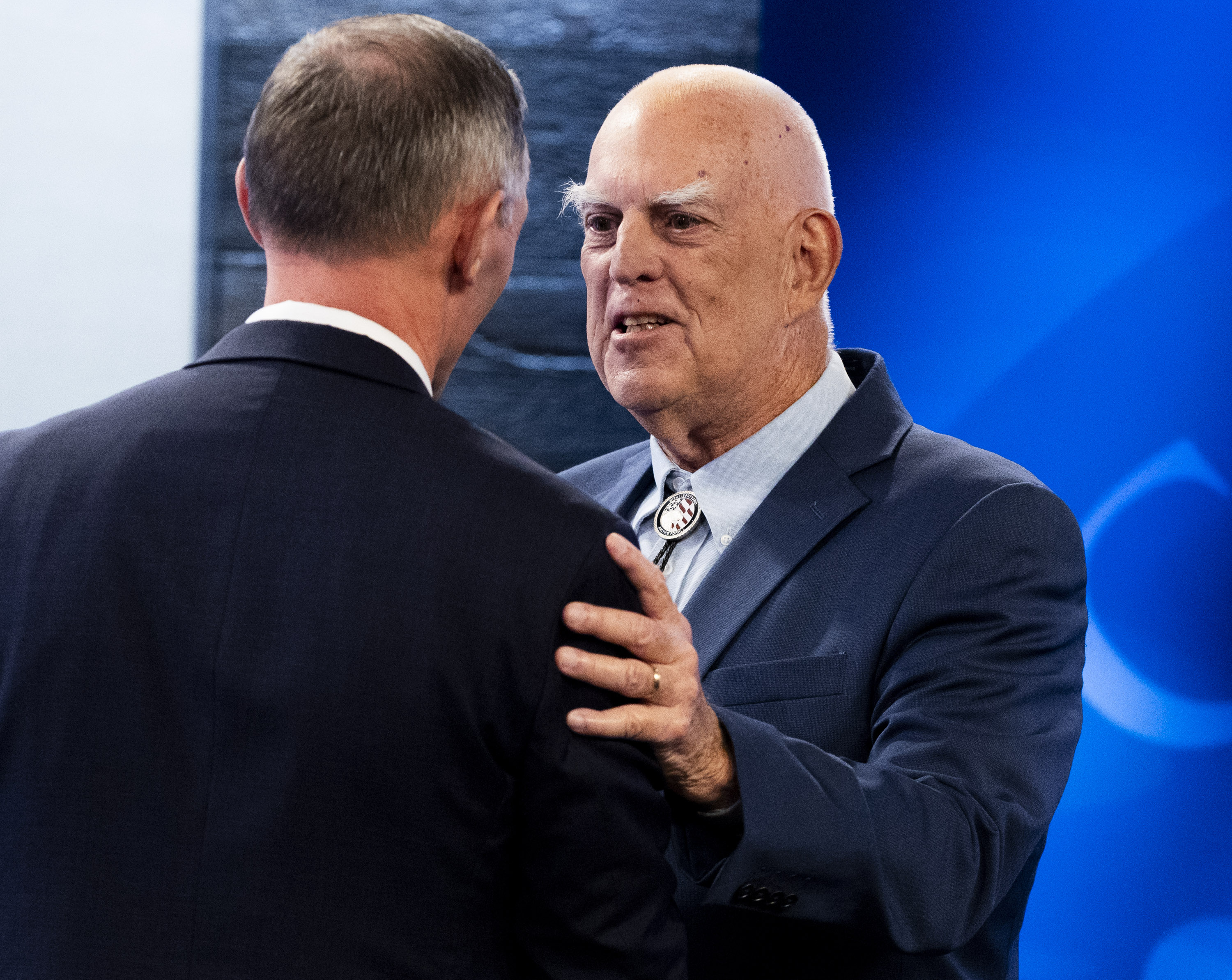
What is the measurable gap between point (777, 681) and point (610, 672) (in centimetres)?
61

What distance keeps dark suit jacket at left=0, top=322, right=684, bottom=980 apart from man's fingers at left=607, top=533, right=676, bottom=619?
0.02 meters

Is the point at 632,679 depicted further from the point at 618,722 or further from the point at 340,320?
the point at 340,320

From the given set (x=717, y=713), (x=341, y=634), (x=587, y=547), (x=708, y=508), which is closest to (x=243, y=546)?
(x=341, y=634)

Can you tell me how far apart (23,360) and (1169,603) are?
268 centimetres

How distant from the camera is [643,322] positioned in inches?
77.3

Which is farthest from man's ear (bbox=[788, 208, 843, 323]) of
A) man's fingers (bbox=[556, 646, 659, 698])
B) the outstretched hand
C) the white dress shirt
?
man's fingers (bbox=[556, 646, 659, 698])

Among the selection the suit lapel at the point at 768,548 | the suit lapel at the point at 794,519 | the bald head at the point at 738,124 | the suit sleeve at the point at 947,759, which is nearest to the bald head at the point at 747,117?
the bald head at the point at 738,124

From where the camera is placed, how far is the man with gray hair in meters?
0.96

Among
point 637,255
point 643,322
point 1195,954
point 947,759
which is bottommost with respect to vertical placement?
point 1195,954

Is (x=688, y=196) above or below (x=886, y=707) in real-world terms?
above

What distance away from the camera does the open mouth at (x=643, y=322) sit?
6.40 feet

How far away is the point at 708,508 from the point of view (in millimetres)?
1877

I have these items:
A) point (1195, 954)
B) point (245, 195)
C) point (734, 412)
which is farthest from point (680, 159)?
point (1195, 954)

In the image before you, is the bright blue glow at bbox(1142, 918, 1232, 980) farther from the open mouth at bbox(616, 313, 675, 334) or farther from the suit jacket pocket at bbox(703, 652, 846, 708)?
the open mouth at bbox(616, 313, 675, 334)
